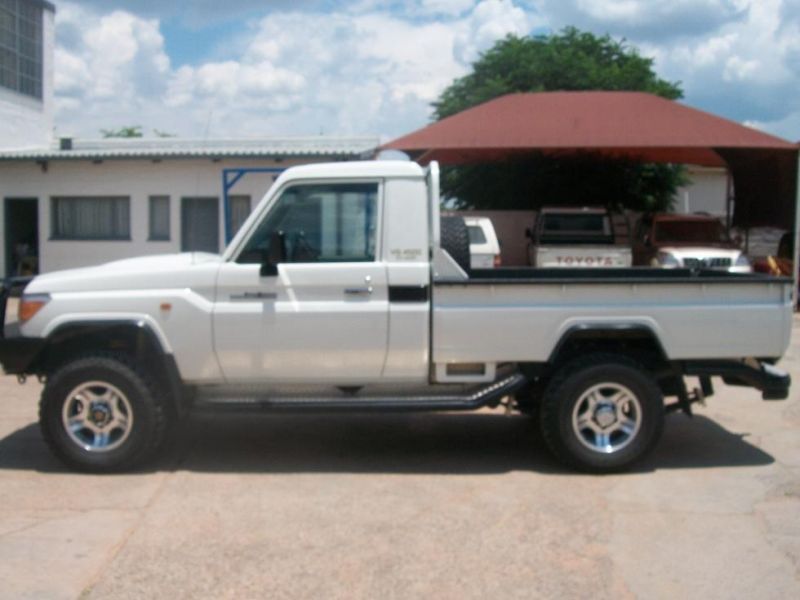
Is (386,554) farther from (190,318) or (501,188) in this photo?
(501,188)

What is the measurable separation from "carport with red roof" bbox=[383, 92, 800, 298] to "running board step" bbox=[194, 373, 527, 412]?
13.7m

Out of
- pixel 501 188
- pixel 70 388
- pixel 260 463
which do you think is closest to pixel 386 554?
pixel 260 463

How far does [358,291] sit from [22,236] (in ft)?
65.7

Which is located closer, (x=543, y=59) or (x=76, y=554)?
(x=76, y=554)

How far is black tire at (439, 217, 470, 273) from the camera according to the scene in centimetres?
723

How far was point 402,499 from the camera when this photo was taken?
638 centimetres

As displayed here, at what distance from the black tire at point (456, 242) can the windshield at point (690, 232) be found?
1300 centimetres

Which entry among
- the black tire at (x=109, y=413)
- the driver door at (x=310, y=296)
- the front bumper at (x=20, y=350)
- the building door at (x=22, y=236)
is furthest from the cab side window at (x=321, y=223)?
the building door at (x=22, y=236)

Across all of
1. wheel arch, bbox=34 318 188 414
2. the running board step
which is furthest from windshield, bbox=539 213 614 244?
wheel arch, bbox=34 318 188 414

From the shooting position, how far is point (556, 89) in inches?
1081

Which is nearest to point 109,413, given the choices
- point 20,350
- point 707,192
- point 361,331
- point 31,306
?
point 20,350

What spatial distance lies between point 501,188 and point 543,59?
388 centimetres

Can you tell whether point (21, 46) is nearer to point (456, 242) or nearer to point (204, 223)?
point (204, 223)

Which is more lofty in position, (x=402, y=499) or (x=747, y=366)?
(x=747, y=366)
